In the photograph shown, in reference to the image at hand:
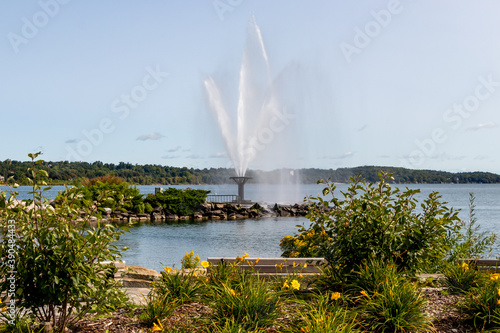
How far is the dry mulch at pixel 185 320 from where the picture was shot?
14.5 feet

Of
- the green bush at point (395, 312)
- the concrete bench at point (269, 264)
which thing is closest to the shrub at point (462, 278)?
the green bush at point (395, 312)

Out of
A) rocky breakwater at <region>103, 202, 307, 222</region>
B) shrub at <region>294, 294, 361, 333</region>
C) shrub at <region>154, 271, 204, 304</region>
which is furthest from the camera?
rocky breakwater at <region>103, 202, 307, 222</region>

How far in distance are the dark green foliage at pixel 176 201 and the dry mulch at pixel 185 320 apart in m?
27.8

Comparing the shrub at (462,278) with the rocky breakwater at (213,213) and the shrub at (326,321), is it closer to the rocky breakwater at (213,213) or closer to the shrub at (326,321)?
the shrub at (326,321)

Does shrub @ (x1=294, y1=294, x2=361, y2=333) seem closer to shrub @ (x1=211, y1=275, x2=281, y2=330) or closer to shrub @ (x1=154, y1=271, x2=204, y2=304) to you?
shrub @ (x1=211, y1=275, x2=281, y2=330)

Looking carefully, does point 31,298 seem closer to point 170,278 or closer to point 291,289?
point 170,278

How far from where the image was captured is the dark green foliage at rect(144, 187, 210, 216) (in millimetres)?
32469

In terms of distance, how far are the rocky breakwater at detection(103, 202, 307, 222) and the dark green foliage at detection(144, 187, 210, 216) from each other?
12.0 inches

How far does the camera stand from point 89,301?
439 centimetres

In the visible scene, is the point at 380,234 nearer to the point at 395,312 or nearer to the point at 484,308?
the point at 395,312

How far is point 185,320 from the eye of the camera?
4.46m

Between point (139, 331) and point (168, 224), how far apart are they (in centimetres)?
2413
